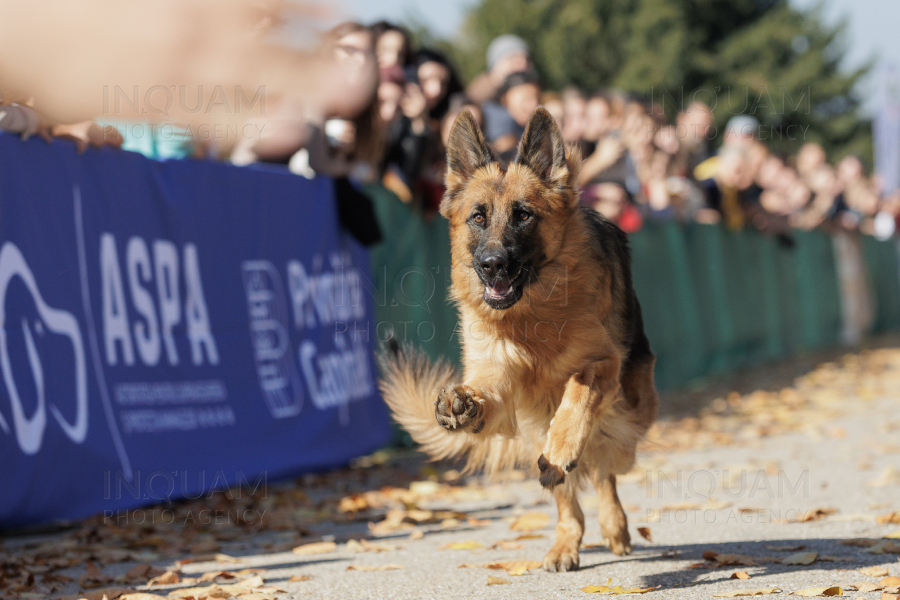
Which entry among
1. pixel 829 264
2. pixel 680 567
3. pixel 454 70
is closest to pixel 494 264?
pixel 680 567

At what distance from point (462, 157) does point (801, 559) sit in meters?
2.27

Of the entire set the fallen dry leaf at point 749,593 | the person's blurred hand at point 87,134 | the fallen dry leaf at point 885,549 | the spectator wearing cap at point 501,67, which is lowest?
the fallen dry leaf at point 885,549

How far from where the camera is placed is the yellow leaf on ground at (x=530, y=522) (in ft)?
17.7

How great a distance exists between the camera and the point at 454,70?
9.79 metres

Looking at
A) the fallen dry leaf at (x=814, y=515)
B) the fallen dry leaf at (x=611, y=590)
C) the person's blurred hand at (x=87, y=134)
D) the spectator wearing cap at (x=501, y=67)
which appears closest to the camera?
the fallen dry leaf at (x=611, y=590)

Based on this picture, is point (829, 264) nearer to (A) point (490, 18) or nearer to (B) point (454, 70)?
(B) point (454, 70)

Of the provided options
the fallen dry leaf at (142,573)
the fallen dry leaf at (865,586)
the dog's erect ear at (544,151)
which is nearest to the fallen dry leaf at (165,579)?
the fallen dry leaf at (142,573)

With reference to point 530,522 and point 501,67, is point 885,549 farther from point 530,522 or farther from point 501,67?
point 501,67

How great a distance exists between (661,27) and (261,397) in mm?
35531

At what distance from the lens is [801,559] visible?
418 centimetres

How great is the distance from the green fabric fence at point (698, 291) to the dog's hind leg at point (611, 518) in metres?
2.37

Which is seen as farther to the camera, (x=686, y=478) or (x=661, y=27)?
(x=661, y=27)

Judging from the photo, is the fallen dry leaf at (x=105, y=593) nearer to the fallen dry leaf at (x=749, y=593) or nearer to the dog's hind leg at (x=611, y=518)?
the dog's hind leg at (x=611, y=518)

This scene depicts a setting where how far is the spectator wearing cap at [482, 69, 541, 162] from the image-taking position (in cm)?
878
